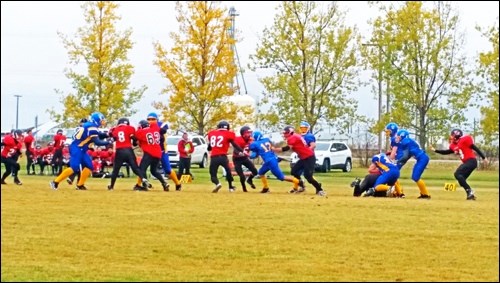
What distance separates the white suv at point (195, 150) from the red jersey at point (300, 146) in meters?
19.3

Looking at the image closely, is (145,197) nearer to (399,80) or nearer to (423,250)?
(423,250)

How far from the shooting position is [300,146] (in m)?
28.3

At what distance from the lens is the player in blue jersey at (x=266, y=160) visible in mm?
29000

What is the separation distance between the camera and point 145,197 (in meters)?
24.3

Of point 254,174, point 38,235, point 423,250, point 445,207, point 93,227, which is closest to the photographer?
point 423,250

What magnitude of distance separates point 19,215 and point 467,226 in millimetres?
8285

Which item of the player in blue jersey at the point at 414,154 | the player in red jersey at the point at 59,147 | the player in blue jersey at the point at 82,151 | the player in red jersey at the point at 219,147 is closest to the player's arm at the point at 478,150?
the player in blue jersey at the point at 414,154

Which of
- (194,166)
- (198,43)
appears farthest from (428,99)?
(194,166)

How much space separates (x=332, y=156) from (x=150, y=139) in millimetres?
25106

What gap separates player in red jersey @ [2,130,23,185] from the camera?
31531 mm

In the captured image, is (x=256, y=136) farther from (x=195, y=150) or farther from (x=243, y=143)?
(x=195, y=150)

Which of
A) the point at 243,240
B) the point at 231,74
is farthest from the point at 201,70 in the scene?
the point at 243,240

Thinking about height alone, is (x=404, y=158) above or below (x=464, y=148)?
below

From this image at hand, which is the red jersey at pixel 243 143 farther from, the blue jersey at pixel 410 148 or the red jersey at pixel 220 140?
the blue jersey at pixel 410 148
